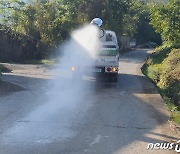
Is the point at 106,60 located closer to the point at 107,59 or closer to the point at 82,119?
the point at 107,59

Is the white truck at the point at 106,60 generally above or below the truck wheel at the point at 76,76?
above

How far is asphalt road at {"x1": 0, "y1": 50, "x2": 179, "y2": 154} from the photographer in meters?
7.24

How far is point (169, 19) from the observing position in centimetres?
2731

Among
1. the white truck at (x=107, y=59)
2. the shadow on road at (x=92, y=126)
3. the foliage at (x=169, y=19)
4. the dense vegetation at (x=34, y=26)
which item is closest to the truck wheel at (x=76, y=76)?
the white truck at (x=107, y=59)

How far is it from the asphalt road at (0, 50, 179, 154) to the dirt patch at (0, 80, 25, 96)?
0.17 m

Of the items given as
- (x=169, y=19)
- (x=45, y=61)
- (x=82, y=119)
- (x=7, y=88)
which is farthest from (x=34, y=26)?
(x=82, y=119)

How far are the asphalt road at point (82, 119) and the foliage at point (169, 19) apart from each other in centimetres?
1290

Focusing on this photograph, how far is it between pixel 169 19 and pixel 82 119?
19.6 meters

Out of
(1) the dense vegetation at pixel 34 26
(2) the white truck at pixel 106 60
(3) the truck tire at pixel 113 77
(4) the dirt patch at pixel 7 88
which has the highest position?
(1) the dense vegetation at pixel 34 26

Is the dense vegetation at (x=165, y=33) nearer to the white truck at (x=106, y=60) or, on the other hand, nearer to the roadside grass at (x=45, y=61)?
the white truck at (x=106, y=60)

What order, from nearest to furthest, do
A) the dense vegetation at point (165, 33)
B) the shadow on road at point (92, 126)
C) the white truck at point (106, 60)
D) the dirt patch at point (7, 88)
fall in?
the shadow on road at point (92, 126), the dirt patch at point (7, 88), the white truck at point (106, 60), the dense vegetation at point (165, 33)

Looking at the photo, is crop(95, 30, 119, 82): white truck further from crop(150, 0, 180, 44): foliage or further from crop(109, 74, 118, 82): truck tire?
crop(150, 0, 180, 44): foliage

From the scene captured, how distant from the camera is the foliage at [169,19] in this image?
27.2 m

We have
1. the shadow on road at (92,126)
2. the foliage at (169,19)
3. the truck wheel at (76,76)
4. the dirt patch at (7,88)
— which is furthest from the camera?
the foliage at (169,19)
